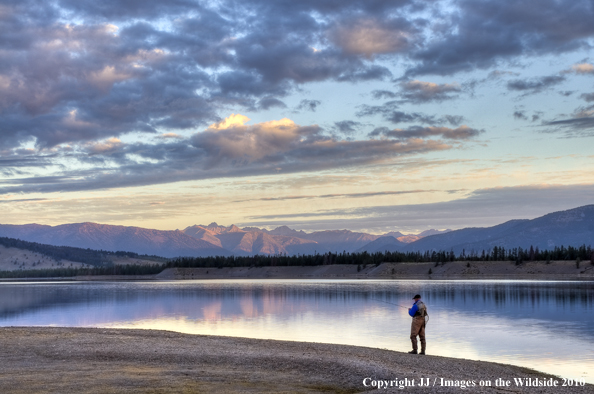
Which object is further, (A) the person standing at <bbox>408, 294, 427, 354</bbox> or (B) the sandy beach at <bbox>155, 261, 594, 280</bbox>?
(B) the sandy beach at <bbox>155, 261, 594, 280</bbox>

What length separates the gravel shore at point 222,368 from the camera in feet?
56.9

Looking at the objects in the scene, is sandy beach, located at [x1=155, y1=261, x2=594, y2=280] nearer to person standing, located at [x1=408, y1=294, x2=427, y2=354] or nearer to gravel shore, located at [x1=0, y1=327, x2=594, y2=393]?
person standing, located at [x1=408, y1=294, x2=427, y2=354]

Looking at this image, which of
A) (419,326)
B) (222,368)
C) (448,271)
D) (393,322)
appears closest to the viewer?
(222,368)

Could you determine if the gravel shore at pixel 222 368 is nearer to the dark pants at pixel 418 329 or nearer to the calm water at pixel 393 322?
the dark pants at pixel 418 329

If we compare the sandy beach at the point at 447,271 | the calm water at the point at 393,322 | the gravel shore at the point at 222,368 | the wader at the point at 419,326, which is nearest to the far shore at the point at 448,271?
the sandy beach at the point at 447,271

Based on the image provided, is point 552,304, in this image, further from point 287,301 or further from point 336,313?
point 287,301

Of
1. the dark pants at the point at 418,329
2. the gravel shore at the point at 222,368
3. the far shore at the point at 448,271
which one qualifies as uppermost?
the dark pants at the point at 418,329

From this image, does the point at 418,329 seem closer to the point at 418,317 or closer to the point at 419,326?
the point at 419,326

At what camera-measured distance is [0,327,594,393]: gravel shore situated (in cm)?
1733

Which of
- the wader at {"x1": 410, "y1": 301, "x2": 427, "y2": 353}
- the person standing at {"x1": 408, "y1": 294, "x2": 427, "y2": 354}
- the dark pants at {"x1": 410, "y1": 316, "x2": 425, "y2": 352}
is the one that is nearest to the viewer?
the person standing at {"x1": 408, "y1": 294, "x2": 427, "y2": 354}

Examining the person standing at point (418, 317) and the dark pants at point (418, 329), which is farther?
the dark pants at point (418, 329)

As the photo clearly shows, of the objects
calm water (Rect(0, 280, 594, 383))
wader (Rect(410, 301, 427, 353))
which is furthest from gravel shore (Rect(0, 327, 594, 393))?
calm water (Rect(0, 280, 594, 383))

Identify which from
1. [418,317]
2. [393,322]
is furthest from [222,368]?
[393,322]

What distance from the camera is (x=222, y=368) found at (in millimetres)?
21047
